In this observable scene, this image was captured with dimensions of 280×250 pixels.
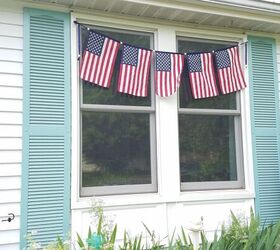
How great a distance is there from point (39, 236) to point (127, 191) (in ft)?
3.40

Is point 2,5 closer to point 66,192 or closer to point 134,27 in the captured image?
point 134,27

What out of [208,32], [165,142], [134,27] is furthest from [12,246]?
[208,32]

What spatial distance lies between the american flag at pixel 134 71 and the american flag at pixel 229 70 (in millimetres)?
948

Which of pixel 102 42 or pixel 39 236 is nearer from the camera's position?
pixel 39 236

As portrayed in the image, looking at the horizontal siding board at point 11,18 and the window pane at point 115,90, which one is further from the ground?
the horizontal siding board at point 11,18

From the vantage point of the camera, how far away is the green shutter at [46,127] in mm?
3357

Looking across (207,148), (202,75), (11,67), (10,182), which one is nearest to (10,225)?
(10,182)

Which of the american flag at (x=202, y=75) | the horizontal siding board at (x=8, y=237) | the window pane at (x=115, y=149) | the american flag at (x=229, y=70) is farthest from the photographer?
the american flag at (x=229, y=70)

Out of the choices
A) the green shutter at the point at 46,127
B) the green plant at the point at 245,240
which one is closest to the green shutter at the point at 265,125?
the green plant at the point at 245,240

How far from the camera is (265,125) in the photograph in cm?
444

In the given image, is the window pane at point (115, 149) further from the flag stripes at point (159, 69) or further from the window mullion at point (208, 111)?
the window mullion at point (208, 111)

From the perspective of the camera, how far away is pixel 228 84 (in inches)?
168

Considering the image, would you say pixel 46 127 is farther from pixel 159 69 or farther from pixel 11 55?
pixel 159 69

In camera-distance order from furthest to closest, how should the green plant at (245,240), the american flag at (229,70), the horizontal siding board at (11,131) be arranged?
the american flag at (229,70) < the horizontal siding board at (11,131) < the green plant at (245,240)
